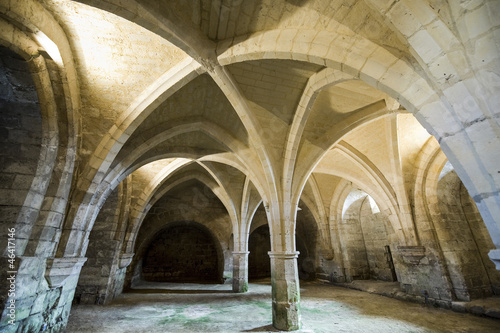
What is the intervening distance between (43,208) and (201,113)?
11.2 feet

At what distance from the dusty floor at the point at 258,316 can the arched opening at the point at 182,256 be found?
4.85 meters

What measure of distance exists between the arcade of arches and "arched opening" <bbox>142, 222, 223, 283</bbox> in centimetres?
425

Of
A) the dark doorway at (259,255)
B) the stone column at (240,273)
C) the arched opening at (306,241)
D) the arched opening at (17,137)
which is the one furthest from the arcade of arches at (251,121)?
the dark doorway at (259,255)

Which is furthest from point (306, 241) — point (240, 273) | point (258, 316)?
point (258, 316)

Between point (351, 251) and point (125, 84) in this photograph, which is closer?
point (125, 84)

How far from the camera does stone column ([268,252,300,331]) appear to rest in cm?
401

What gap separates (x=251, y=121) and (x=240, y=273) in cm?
650

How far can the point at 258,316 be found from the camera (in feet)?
16.3

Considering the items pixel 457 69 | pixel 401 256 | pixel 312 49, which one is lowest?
pixel 401 256

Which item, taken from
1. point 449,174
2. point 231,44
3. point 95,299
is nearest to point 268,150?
point 231,44

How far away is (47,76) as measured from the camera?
3166mm

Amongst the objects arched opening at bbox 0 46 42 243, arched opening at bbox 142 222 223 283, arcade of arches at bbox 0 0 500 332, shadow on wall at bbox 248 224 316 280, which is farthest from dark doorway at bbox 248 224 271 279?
arched opening at bbox 0 46 42 243

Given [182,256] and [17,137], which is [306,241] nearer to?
[182,256]

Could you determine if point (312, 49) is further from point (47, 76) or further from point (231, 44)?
point (47, 76)
